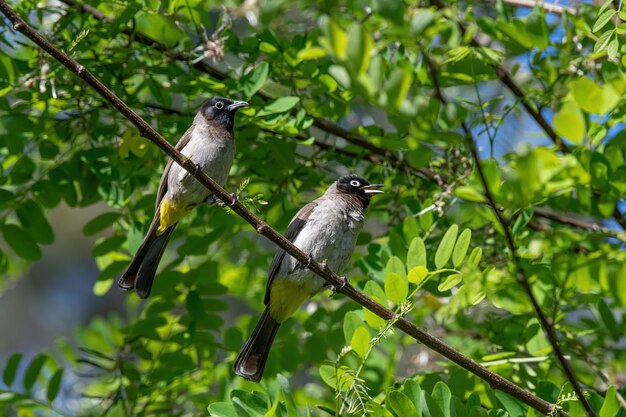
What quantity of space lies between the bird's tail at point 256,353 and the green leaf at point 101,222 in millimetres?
869

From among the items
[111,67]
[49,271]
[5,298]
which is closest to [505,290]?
[111,67]

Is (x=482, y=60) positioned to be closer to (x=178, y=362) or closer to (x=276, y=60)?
(x=276, y=60)

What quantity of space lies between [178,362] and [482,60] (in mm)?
1831

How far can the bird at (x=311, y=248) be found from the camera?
3.52m

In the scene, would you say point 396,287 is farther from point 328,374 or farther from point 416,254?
point 328,374

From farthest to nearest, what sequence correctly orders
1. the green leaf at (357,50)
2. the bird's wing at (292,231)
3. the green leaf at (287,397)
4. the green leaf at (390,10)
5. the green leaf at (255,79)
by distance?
1. the bird's wing at (292,231)
2. the green leaf at (255,79)
3. the green leaf at (287,397)
4. the green leaf at (390,10)
5. the green leaf at (357,50)

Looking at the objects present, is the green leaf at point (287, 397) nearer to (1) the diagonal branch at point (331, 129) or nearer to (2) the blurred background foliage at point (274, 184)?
(2) the blurred background foliage at point (274, 184)

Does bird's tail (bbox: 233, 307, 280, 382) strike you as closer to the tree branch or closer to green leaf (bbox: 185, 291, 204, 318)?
green leaf (bbox: 185, 291, 204, 318)

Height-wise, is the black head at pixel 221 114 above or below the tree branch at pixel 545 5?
below

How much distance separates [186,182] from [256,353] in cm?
76

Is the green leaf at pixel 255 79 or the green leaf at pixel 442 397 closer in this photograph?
the green leaf at pixel 442 397

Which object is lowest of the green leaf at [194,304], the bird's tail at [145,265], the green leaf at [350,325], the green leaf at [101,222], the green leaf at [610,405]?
the green leaf at [194,304]

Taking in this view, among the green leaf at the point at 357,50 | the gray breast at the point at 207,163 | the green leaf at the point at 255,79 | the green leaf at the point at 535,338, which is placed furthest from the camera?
the gray breast at the point at 207,163

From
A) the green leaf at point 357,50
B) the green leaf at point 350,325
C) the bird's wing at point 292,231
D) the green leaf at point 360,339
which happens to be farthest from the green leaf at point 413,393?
the bird's wing at point 292,231
